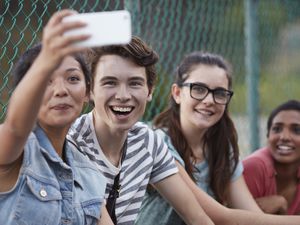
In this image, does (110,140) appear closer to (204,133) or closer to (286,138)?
(204,133)

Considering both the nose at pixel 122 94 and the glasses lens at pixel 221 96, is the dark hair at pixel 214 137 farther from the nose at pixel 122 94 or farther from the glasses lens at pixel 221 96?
the nose at pixel 122 94

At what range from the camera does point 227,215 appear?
11.1 feet

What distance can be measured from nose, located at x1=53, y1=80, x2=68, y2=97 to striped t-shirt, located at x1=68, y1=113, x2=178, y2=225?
0.45 metres

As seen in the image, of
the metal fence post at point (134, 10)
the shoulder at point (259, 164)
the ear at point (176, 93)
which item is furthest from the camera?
the shoulder at point (259, 164)

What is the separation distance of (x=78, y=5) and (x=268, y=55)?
105 inches

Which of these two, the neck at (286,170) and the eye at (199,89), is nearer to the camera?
the eye at (199,89)

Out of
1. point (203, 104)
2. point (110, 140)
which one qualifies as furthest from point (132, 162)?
point (203, 104)

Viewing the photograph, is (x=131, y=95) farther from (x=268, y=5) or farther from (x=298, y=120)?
(x=268, y=5)

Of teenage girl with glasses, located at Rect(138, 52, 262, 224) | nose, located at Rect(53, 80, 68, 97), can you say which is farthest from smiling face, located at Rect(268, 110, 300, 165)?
nose, located at Rect(53, 80, 68, 97)

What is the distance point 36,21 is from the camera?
11.5ft

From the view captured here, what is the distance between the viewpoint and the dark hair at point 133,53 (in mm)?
2859

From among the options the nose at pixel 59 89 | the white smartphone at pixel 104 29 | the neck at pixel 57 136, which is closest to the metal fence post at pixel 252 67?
the neck at pixel 57 136

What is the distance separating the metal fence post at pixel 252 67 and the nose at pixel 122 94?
2.58 metres

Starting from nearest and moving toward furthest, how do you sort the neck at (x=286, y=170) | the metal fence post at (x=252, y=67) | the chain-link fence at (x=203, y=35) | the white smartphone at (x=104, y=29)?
the white smartphone at (x=104, y=29), the chain-link fence at (x=203, y=35), the neck at (x=286, y=170), the metal fence post at (x=252, y=67)
